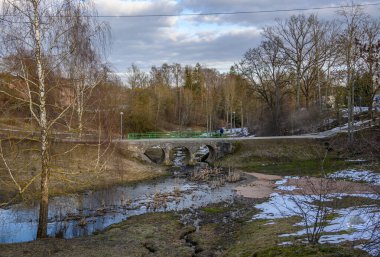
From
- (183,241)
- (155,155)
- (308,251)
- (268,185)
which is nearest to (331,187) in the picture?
(308,251)

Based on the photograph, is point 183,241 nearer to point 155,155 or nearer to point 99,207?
point 99,207

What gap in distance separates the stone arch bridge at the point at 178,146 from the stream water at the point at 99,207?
10938 millimetres

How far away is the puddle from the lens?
53.7 feet

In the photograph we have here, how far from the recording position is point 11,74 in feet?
44.3

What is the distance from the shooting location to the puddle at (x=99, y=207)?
53.7 ft

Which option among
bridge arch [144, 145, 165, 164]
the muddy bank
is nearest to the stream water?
the muddy bank

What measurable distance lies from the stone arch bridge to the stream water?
1094 cm

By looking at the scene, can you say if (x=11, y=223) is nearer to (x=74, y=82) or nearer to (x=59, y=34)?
(x=74, y=82)

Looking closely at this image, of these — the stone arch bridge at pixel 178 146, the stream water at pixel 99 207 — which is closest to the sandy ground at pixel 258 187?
the stream water at pixel 99 207

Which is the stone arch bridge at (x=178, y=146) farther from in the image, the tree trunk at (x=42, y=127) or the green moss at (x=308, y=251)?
the green moss at (x=308, y=251)

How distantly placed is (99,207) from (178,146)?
23093 millimetres

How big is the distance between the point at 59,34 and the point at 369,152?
10.4m

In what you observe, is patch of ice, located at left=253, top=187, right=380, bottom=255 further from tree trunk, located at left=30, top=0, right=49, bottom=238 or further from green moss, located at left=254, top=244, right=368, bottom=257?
tree trunk, located at left=30, top=0, right=49, bottom=238

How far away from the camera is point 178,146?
43688mm
